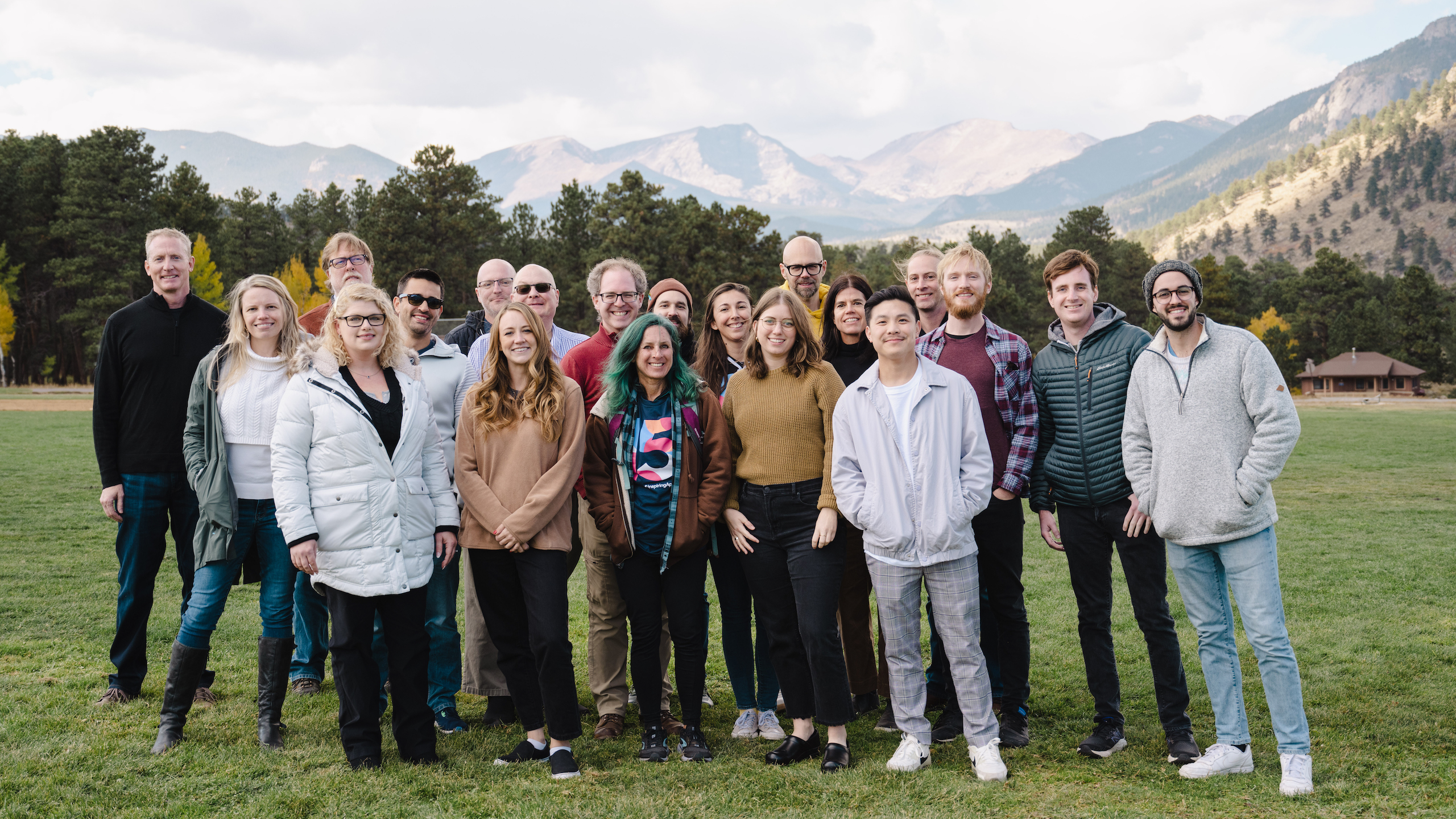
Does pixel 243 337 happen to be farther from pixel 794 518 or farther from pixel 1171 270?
pixel 1171 270

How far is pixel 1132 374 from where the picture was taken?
13.7 feet

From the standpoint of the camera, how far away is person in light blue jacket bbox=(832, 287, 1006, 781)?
400 cm

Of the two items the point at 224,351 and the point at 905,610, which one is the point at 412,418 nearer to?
the point at 224,351

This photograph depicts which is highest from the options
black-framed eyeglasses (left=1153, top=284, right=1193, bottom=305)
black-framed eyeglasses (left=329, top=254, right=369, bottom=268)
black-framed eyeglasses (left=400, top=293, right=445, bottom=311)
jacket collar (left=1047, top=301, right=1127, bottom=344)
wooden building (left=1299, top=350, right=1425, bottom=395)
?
black-framed eyeglasses (left=329, top=254, right=369, bottom=268)

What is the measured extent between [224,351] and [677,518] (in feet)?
8.19

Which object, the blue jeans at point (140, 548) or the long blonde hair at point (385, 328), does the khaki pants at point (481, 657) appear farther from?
the blue jeans at point (140, 548)

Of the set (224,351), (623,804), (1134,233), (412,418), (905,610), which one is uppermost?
(1134,233)

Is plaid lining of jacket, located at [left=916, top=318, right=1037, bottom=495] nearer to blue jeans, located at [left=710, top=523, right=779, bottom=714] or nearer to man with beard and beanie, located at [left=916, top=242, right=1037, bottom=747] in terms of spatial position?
man with beard and beanie, located at [left=916, top=242, right=1037, bottom=747]

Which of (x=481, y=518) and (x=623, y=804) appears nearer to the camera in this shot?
(x=623, y=804)

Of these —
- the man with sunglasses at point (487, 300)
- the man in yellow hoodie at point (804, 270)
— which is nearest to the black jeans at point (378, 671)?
the man with sunglasses at point (487, 300)

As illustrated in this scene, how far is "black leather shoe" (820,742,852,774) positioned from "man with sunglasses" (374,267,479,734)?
1970mm

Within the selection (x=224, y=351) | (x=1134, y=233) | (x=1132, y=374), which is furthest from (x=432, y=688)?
(x=1134, y=233)

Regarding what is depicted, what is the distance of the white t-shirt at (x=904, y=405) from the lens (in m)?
4.05

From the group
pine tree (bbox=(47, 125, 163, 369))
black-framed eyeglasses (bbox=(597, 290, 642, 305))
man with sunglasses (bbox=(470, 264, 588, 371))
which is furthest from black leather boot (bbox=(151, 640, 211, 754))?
pine tree (bbox=(47, 125, 163, 369))
